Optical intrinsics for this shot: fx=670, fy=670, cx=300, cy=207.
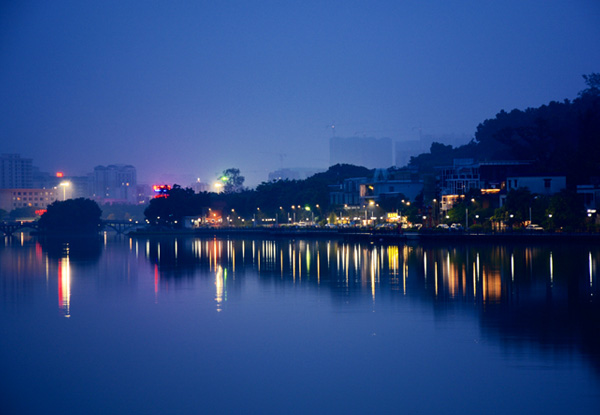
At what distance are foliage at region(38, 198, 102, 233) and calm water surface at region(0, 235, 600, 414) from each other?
312ft

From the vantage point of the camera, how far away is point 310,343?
21703 mm

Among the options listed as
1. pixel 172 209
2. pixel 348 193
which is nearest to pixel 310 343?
pixel 348 193

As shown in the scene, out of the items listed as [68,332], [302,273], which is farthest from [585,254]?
[68,332]

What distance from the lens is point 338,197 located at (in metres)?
118

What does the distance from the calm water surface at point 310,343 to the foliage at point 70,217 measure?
94991 mm

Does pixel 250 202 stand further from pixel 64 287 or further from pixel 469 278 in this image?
pixel 469 278

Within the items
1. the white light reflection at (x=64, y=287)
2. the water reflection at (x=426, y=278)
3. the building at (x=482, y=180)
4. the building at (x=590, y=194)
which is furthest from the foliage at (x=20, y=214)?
the building at (x=590, y=194)

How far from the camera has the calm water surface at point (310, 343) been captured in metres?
16.3

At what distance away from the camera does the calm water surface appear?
16297 mm

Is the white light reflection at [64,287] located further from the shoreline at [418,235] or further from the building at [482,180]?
the building at [482,180]

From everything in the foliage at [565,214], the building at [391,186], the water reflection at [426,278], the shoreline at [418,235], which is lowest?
the water reflection at [426,278]

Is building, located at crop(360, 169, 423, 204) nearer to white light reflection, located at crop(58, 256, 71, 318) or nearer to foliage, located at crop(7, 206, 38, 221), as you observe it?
white light reflection, located at crop(58, 256, 71, 318)

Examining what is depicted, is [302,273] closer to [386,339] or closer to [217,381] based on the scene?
[386,339]

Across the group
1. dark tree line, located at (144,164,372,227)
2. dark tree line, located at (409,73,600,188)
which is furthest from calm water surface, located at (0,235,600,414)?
dark tree line, located at (144,164,372,227)
